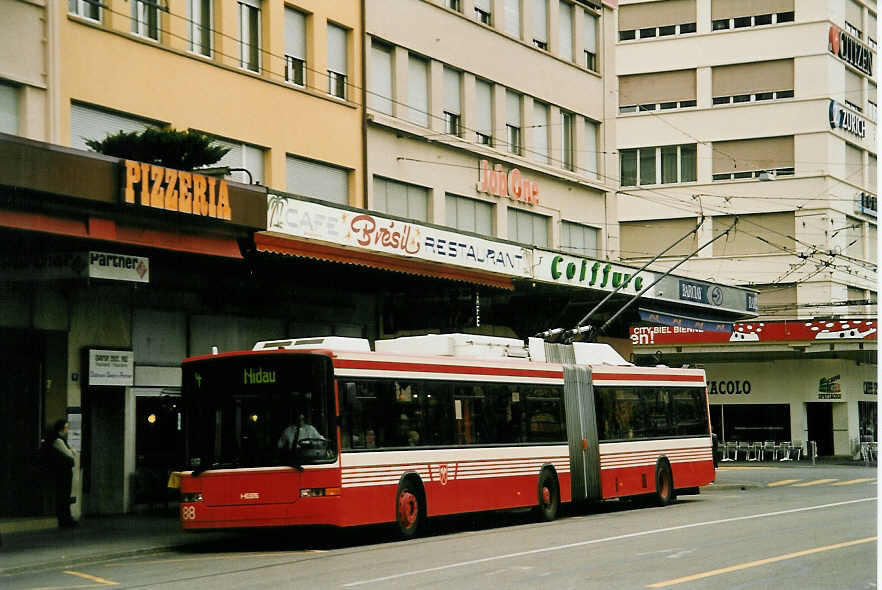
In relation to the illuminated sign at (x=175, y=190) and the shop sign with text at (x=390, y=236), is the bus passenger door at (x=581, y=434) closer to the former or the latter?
the shop sign with text at (x=390, y=236)

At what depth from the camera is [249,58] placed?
28.2m

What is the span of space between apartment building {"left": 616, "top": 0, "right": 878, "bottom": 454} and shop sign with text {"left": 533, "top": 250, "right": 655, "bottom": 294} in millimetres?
24667

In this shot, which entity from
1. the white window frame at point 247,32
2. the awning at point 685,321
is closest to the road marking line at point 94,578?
the white window frame at point 247,32

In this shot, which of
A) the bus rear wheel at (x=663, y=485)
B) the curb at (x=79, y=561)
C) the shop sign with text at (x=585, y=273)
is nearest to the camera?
the curb at (x=79, y=561)

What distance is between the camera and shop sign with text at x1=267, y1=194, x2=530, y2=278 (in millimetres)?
23656

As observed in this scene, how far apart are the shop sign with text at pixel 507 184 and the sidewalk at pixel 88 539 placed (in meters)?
15.0

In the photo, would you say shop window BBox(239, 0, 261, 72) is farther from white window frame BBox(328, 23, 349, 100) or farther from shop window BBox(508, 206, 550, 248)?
shop window BBox(508, 206, 550, 248)

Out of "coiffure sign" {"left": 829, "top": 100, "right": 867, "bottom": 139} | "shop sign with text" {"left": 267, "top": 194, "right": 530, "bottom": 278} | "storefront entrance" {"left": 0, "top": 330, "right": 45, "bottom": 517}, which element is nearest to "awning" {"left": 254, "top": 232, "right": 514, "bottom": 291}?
"shop sign with text" {"left": 267, "top": 194, "right": 530, "bottom": 278}

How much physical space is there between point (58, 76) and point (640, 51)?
1805 inches

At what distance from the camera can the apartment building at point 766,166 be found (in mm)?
59906

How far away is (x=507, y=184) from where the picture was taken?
38.0 meters

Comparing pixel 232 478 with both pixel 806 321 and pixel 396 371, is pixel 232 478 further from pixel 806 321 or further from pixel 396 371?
pixel 806 321

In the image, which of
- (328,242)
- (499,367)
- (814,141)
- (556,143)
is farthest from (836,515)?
(814,141)

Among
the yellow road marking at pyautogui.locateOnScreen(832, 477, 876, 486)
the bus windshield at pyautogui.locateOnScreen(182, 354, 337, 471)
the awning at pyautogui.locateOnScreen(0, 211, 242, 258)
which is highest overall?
the awning at pyautogui.locateOnScreen(0, 211, 242, 258)
